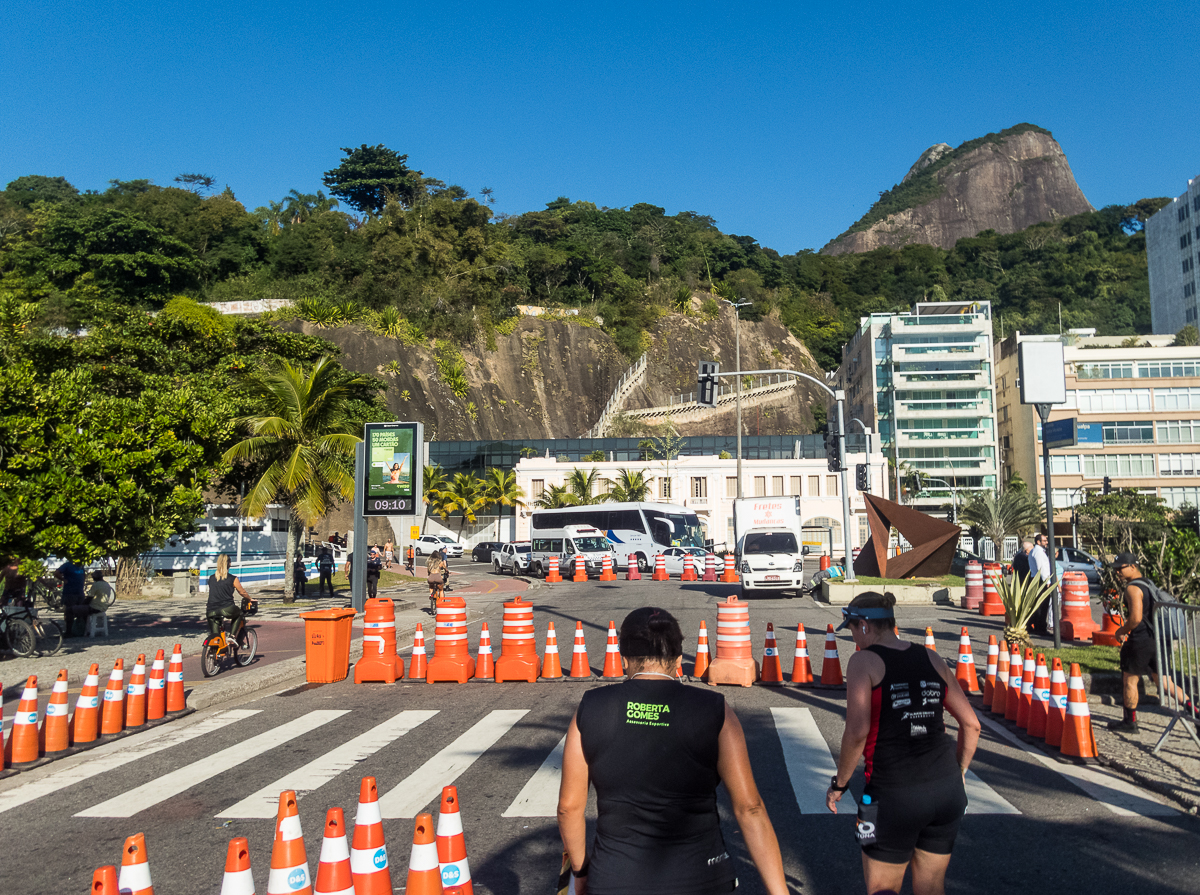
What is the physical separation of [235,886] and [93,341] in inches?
1081

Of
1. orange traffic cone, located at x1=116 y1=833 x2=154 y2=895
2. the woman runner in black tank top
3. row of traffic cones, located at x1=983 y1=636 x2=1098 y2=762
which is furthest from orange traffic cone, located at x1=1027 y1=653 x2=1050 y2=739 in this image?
orange traffic cone, located at x1=116 y1=833 x2=154 y2=895

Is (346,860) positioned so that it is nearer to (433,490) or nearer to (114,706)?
(114,706)

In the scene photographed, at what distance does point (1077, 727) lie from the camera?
754cm

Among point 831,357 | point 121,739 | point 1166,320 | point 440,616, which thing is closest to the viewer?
point 121,739

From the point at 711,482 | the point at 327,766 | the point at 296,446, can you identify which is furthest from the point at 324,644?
the point at 711,482

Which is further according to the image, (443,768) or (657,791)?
(443,768)

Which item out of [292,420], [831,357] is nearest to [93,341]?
[292,420]

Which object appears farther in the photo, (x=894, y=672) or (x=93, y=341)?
(x=93, y=341)

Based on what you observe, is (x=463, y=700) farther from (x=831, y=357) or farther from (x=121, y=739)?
(x=831, y=357)

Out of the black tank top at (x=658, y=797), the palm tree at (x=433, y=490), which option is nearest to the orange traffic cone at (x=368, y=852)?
the black tank top at (x=658, y=797)

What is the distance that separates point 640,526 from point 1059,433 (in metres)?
28.9

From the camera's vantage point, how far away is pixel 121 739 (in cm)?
892

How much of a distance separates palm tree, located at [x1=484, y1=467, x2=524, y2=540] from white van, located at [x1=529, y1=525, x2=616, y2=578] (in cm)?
2576

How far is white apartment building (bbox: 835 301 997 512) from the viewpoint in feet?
267
